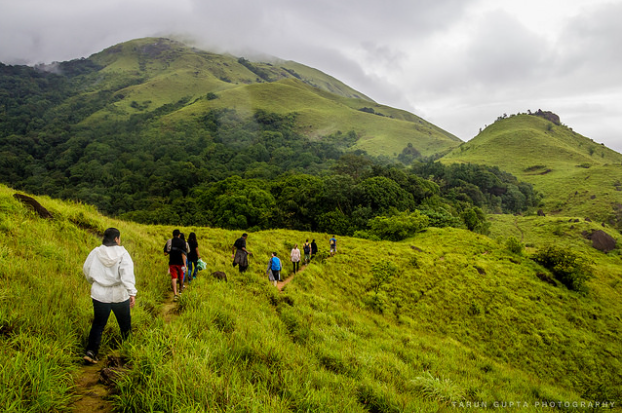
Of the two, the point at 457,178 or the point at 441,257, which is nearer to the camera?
the point at 441,257

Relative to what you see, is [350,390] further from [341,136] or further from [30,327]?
[341,136]

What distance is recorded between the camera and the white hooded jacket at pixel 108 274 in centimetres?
347

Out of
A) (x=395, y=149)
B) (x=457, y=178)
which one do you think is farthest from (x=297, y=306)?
(x=395, y=149)

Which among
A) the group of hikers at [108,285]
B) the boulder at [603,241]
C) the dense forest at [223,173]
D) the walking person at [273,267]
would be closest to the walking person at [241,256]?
the walking person at [273,267]

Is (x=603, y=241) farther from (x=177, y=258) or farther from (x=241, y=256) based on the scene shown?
(x=177, y=258)

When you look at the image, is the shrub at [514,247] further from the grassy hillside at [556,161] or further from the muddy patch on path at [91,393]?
the grassy hillside at [556,161]

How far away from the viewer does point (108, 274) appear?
3.50 metres

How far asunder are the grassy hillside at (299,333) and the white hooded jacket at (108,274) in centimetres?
65

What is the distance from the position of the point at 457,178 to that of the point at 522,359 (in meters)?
78.8

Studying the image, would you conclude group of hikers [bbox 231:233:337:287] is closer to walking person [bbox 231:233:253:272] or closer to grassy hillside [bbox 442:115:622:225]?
walking person [bbox 231:233:253:272]

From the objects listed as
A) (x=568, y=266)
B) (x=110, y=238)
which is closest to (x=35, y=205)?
(x=110, y=238)

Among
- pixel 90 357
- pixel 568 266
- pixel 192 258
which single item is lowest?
pixel 90 357

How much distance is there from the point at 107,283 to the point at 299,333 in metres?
3.93

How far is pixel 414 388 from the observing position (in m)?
4.80
